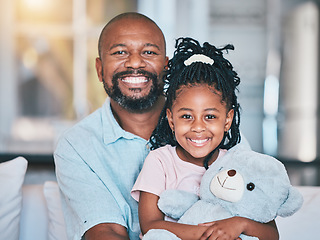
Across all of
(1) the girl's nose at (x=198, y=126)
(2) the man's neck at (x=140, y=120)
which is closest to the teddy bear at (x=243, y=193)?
(1) the girl's nose at (x=198, y=126)

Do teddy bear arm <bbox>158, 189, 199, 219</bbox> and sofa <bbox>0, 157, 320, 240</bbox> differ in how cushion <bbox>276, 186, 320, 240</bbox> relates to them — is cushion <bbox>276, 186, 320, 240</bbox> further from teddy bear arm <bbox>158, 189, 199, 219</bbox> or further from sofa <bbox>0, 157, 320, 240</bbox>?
teddy bear arm <bbox>158, 189, 199, 219</bbox>

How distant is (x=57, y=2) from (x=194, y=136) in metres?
2.57

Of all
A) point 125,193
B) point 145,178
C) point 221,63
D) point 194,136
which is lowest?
point 125,193

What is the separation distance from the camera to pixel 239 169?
3.79 ft

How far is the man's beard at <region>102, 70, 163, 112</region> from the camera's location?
1657 millimetres

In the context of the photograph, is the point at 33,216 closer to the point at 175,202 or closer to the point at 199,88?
the point at 175,202

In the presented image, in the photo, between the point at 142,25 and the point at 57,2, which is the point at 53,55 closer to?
the point at 57,2

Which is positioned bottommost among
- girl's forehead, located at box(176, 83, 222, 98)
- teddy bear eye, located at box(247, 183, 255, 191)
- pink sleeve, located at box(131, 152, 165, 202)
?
pink sleeve, located at box(131, 152, 165, 202)

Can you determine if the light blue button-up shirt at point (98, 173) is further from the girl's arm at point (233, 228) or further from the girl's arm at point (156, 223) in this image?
the girl's arm at point (233, 228)

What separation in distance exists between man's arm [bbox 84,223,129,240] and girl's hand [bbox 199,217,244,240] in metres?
0.32

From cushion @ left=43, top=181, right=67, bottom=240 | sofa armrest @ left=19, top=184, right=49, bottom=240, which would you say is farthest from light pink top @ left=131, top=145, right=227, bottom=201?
sofa armrest @ left=19, top=184, right=49, bottom=240

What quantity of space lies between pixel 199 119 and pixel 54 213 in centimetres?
72

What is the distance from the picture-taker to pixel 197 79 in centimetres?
131

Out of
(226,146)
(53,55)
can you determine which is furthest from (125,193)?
(53,55)
